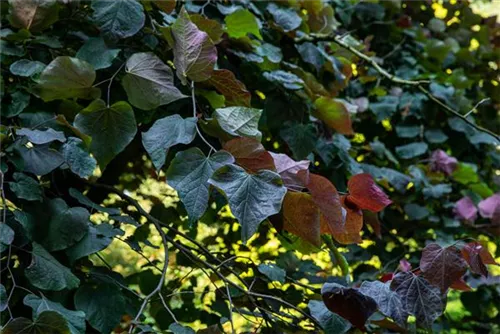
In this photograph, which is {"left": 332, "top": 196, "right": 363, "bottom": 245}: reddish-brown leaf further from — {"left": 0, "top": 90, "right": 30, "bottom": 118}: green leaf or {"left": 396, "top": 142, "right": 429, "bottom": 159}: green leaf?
{"left": 396, "top": 142, "right": 429, "bottom": 159}: green leaf

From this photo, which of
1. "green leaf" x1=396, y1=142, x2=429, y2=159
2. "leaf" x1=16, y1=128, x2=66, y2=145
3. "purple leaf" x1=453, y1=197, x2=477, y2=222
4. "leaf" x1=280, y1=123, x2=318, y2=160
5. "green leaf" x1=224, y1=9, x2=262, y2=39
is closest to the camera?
"leaf" x1=16, y1=128, x2=66, y2=145

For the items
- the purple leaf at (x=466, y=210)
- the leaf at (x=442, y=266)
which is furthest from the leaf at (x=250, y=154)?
the purple leaf at (x=466, y=210)

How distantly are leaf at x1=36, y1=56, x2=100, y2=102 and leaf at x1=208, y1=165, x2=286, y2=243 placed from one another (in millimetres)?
282

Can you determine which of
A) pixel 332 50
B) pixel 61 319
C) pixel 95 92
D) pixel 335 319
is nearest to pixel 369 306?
pixel 335 319

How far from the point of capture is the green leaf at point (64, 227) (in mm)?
763

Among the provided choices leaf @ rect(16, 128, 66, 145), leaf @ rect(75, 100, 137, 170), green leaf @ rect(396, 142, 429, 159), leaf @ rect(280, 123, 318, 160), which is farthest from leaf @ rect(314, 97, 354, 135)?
green leaf @ rect(396, 142, 429, 159)

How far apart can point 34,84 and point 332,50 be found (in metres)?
0.80

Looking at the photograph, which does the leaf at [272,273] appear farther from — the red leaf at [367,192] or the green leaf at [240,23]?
the green leaf at [240,23]

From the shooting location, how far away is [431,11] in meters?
2.22

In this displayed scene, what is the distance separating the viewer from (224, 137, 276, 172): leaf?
30.3 inches

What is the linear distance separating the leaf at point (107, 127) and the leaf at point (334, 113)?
438 mm

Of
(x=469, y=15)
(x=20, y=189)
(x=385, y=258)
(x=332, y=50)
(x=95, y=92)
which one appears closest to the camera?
(x=20, y=189)

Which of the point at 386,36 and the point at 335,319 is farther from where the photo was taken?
the point at 386,36

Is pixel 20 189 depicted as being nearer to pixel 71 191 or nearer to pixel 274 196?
pixel 71 191
